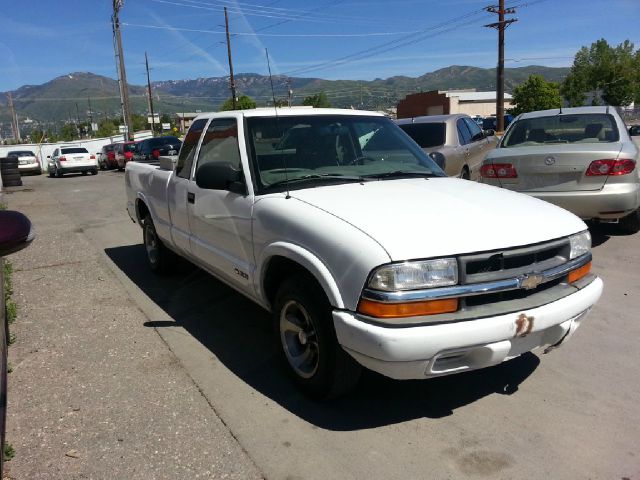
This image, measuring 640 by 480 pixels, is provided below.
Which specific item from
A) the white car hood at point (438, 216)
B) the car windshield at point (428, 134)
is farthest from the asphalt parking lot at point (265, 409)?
Result: the car windshield at point (428, 134)

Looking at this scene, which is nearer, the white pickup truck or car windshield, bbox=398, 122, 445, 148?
the white pickup truck

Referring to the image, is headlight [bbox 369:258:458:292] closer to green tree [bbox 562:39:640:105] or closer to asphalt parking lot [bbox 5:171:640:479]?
asphalt parking lot [bbox 5:171:640:479]

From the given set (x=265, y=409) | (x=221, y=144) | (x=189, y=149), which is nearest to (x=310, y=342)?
(x=265, y=409)

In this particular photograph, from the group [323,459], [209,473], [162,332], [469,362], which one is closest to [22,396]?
[162,332]

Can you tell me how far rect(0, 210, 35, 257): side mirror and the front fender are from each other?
1477 mm

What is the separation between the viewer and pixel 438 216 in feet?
9.87

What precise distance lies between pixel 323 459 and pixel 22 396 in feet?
7.05

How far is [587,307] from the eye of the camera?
125 inches

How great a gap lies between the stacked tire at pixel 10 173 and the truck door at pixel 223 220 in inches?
784

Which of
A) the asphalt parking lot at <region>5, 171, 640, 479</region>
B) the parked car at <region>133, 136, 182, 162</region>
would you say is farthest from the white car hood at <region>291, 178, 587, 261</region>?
the parked car at <region>133, 136, 182, 162</region>

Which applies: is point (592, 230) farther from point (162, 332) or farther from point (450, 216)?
point (162, 332)

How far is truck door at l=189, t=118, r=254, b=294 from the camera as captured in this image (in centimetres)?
380

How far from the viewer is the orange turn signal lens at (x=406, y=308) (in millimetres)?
2668

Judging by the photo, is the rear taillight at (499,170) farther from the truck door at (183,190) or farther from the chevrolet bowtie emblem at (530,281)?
the chevrolet bowtie emblem at (530,281)
